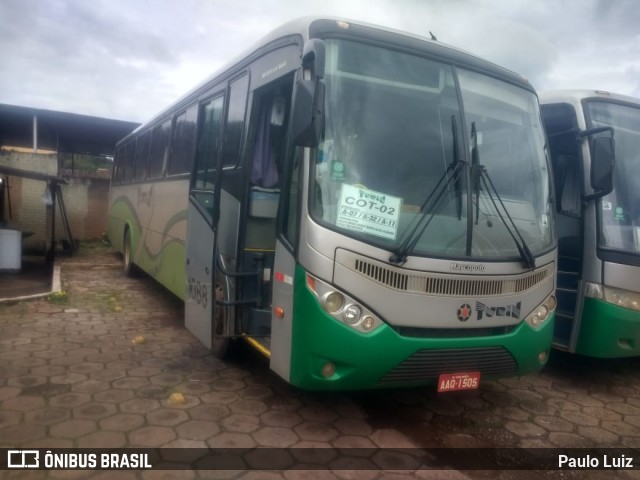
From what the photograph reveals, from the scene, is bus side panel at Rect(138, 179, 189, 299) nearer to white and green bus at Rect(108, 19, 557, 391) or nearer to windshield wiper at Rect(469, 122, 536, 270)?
white and green bus at Rect(108, 19, 557, 391)

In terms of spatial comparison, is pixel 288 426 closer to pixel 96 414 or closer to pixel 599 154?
pixel 96 414

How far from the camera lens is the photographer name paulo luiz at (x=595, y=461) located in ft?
12.4

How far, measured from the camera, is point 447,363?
3861 mm

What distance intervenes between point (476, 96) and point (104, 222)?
1485 centimetres

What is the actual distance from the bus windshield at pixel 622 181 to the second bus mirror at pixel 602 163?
467mm

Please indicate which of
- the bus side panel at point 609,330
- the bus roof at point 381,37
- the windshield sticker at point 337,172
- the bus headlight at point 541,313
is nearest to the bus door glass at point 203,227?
the bus roof at point 381,37

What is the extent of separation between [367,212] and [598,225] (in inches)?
120

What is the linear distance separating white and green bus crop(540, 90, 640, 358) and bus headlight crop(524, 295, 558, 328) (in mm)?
1108

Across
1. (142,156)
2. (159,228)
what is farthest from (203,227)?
(142,156)

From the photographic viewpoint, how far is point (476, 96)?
429cm

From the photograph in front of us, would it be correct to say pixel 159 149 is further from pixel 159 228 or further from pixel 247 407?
pixel 247 407

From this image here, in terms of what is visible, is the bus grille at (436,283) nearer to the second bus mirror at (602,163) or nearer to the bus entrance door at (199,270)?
the second bus mirror at (602,163)

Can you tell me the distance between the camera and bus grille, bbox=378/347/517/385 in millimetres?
3740

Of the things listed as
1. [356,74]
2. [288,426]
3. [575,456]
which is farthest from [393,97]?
[575,456]
